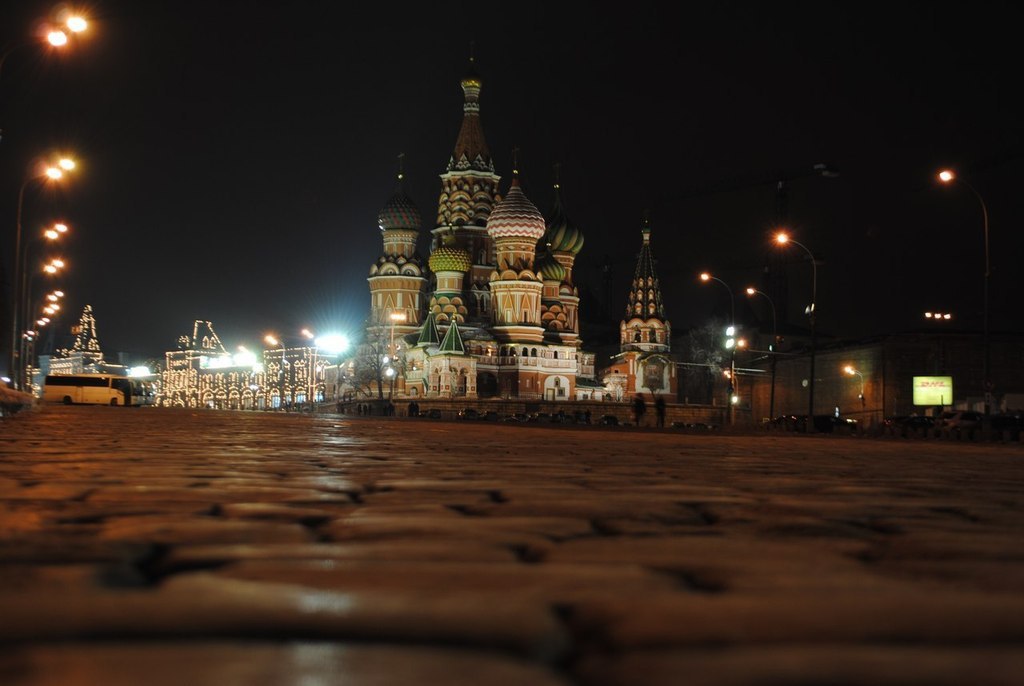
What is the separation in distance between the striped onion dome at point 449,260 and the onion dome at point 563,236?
11051mm

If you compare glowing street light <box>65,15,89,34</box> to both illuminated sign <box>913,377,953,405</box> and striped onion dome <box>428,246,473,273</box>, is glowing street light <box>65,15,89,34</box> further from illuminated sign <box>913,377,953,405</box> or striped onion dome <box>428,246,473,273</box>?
striped onion dome <box>428,246,473,273</box>

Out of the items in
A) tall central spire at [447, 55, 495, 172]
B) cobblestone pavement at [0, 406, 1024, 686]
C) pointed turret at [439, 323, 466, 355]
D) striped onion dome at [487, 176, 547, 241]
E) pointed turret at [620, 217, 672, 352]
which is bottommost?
cobblestone pavement at [0, 406, 1024, 686]

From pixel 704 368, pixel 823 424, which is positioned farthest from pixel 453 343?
pixel 823 424

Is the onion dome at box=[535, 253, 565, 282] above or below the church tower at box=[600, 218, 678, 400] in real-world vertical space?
above

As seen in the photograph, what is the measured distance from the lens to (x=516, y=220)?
290 ft

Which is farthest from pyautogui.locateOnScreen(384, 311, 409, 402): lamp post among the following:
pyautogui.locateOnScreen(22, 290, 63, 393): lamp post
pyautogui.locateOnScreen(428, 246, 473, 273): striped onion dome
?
pyautogui.locateOnScreen(22, 290, 63, 393): lamp post

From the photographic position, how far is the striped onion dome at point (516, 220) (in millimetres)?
88375

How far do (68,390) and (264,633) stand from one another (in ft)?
183

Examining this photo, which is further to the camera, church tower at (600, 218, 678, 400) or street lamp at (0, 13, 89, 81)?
church tower at (600, 218, 678, 400)

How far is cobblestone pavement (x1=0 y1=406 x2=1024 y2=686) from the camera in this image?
1.24m

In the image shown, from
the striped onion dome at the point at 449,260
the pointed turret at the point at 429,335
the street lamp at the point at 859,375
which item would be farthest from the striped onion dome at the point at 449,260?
the street lamp at the point at 859,375

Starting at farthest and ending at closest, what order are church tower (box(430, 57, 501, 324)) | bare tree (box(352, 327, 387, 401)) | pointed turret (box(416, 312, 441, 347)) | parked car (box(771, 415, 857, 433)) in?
church tower (box(430, 57, 501, 324))
bare tree (box(352, 327, 387, 401))
pointed turret (box(416, 312, 441, 347))
parked car (box(771, 415, 857, 433))

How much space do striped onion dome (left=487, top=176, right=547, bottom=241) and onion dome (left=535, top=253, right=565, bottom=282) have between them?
6.22 metres

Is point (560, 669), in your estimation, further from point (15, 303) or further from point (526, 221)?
point (526, 221)
